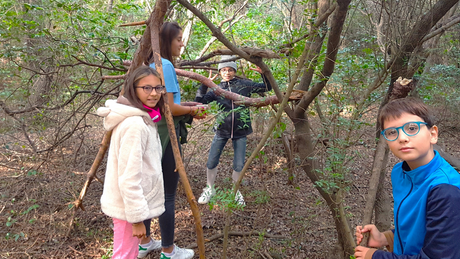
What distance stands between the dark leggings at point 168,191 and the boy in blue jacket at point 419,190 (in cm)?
137

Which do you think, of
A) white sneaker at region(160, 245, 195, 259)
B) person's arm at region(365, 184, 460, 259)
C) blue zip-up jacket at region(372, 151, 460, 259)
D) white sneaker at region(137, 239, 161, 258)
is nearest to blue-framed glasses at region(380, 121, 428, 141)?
blue zip-up jacket at region(372, 151, 460, 259)

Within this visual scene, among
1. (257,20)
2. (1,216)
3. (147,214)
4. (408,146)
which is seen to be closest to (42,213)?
(1,216)

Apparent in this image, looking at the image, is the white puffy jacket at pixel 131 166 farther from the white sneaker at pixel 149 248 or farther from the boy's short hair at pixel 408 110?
the boy's short hair at pixel 408 110

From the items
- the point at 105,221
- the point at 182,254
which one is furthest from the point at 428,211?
the point at 105,221

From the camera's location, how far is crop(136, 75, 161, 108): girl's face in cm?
179

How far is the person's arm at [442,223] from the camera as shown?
895 millimetres

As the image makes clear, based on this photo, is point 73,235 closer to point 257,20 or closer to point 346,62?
point 346,62

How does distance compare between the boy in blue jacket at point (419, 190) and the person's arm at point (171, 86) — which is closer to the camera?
the boy in blue jacket at point (419, 190)

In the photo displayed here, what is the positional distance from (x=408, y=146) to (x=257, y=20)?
313 inches

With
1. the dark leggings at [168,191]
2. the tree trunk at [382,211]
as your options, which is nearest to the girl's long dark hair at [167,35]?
the dark leggings at [168,191]

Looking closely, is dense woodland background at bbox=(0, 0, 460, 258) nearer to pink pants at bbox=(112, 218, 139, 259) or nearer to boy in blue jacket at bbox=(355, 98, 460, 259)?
boy in blue jacket at bbox=(355, 98, 460, 259)

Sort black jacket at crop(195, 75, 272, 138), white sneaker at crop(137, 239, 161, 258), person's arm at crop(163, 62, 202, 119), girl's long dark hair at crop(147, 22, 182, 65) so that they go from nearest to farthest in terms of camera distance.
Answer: person's arm at crop(163, 62, 202, 119), girl's long dark hair at crop(147, 22, 182, 65), white sneaker at crop(137, 239, 161, 258), black jacket at crop(195, 75, 272, 138)

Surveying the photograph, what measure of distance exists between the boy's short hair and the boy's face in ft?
0.05

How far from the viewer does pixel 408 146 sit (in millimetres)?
1085
